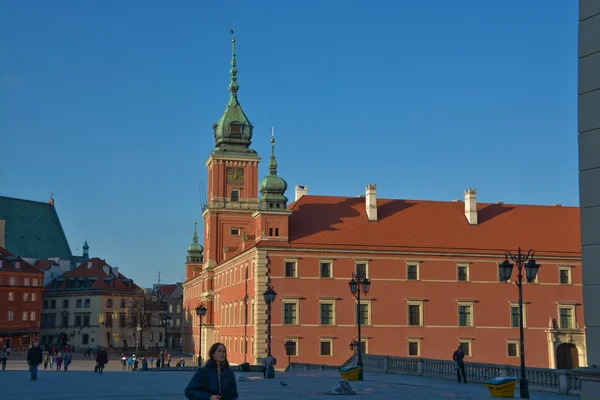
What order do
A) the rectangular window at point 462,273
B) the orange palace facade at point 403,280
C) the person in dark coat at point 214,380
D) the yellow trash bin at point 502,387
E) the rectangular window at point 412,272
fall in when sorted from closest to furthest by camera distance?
the person in dark coat at point 214,380 < the yellow trash bin at point 502,387 < the orange palace facade at point 403,280 < the rectangular window at point 412,272 < the rectangular window at point 462,273

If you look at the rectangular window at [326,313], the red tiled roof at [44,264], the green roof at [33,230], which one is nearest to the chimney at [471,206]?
the rectangular window at [326,313]

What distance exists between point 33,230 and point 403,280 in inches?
3571

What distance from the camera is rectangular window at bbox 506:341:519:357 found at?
60469 mm

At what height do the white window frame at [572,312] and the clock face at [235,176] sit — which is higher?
the clock face at [235,176]

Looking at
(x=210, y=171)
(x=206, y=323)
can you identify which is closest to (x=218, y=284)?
(x=206, y=323)

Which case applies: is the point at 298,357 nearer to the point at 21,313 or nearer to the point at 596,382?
the point at 596,382

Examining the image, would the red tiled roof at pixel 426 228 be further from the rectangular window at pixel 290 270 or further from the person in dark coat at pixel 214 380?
the person in dark coat at pixel 214 380

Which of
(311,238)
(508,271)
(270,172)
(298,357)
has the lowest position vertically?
(298,357)

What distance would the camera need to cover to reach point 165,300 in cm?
→ 13312

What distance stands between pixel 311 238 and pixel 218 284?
2124 centimetres

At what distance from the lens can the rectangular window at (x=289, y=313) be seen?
57719 mm

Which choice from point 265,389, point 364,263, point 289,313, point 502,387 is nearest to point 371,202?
point 364,263

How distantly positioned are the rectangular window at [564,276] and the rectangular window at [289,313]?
22252 millimetres

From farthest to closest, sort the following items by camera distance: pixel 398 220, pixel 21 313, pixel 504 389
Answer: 1. pixel 21 313
2. pixel 398 220
3. pixel 504 389
